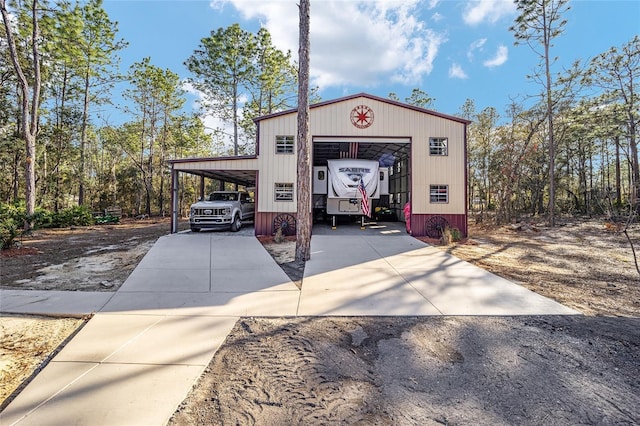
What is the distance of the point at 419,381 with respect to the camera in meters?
2.84

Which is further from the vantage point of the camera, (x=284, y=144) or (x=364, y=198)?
(x=284, y=144)

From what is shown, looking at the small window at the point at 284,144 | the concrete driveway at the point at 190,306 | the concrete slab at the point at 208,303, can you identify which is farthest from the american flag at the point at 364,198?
the concrete slab at the point at 208,303

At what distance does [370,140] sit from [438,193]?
3747 mm

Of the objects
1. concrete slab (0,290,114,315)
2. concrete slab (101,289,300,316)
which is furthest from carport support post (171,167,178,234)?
concrete slab (101,289,300,316)

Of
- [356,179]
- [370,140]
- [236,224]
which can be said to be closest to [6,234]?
[236,224]

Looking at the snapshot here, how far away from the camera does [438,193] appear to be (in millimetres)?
13000

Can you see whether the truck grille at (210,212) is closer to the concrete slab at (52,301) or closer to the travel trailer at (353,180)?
the travel trailer at (353,180)

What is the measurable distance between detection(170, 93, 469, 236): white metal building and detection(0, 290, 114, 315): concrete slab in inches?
286

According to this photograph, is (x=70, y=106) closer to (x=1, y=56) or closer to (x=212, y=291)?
(x=1, y=56)

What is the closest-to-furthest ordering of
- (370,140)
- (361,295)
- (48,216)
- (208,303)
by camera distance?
(208,303) → (361,295) → (370,140) → (48,216)

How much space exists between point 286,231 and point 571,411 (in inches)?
421

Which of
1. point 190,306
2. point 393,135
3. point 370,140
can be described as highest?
point 393,135

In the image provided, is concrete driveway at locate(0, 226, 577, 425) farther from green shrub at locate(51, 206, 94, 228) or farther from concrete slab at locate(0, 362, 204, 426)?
green shrub at locate(51, 206, 94, 228)

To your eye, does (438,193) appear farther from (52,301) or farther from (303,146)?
(52,301)
